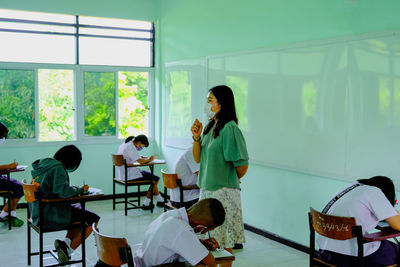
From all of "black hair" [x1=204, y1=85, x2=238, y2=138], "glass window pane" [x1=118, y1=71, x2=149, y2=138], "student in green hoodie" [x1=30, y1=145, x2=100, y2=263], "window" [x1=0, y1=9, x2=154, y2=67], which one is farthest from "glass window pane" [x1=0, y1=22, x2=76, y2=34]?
"black hair" [x1=204, y1=85, x2=238, y2=138]

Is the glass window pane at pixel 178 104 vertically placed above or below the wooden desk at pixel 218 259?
above

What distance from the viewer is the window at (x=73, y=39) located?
626 centimetres

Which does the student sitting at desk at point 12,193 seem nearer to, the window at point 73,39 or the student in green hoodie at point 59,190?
the window at point 73,39

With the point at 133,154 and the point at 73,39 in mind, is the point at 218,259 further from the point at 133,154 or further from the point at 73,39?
the point at 73,39

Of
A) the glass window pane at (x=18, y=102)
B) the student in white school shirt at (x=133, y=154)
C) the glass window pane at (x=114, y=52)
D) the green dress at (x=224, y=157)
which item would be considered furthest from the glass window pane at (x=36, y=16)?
the green dress at (x=224, y=157)

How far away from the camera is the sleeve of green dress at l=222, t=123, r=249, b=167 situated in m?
3.47

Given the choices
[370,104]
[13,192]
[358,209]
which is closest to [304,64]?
[370,104]

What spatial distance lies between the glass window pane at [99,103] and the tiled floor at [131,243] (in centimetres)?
146

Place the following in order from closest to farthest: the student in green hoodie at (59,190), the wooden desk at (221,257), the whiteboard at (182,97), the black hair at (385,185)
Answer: the wooden desk at (221,257), the black hair at (385,185), the student in green hoodie at (59,190), the whiteboard at (182,97)

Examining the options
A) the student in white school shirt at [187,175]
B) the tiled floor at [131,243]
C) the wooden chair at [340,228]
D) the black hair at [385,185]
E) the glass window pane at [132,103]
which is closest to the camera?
the wooden chair at [340,228]

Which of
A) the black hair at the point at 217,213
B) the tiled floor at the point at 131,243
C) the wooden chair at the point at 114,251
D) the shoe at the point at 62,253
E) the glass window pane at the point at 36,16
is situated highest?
the glass window pane at the point at 36,16

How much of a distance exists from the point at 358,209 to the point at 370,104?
1.25 metres

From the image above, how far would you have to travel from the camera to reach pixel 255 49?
4848mm

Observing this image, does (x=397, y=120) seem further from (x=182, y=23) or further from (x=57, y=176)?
(x=182, y=23)
